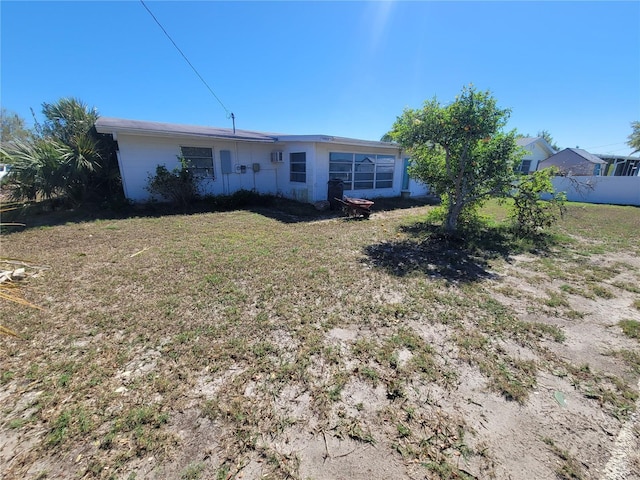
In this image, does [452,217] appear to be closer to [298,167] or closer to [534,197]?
[534,197]

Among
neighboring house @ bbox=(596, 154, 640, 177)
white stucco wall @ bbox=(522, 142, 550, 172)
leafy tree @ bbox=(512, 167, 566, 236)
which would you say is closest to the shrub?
leafy tree @ bbox=(512, 167, 566, 236)

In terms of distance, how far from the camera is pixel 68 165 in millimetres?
8219

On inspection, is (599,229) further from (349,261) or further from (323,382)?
(323,382)

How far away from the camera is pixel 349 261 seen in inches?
201

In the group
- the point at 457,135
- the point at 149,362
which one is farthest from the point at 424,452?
the point at 457,135

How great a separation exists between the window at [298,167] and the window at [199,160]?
3.26 meters

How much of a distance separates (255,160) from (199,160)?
228 centimetres

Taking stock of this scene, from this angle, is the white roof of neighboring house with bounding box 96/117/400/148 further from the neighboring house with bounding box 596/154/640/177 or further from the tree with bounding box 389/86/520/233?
the neighboring house with bounding box 596/154/640/177

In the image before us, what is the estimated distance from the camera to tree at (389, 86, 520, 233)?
558cm

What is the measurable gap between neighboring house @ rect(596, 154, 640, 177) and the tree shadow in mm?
31372

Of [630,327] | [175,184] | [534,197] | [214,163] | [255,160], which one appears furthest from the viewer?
[255,160]

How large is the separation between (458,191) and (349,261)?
3.49 meters

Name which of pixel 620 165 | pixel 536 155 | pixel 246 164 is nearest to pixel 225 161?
pixel 246 164

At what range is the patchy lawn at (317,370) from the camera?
1.71 m
